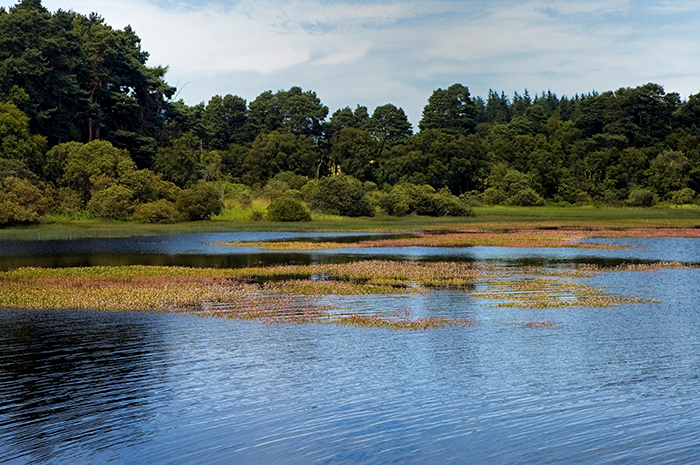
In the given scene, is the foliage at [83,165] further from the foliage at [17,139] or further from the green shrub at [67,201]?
the foliage at [17,139]

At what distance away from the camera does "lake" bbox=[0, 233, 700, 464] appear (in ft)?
40.8

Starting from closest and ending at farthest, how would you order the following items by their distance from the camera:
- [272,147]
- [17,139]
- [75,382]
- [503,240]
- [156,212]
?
[75,382], [503,240], [17,139], [156,212], [272,147]

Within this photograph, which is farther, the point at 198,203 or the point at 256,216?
the point at 256,216

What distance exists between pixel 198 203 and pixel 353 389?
245 feet

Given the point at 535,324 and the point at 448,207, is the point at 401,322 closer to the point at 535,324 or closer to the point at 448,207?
the point at 535,324

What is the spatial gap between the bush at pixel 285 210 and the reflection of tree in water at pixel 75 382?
65.6 meters

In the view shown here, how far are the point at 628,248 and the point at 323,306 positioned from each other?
35531 millimetres

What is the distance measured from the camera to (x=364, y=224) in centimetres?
8900

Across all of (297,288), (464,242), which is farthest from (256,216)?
(297,288)

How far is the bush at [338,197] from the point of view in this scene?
98.6 m

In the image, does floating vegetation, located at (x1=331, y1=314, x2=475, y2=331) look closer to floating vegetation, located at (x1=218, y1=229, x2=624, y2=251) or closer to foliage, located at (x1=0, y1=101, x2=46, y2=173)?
floating vegetation, located at (x1=218, y1=229, x2=624, y2=251)

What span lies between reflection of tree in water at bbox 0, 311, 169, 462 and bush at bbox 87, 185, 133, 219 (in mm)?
59383

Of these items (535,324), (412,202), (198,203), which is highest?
(198,203)

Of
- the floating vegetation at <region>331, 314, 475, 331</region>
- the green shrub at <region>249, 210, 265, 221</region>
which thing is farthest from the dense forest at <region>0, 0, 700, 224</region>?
the floating vegetation at <region>331, 314, 475, 331</region>
